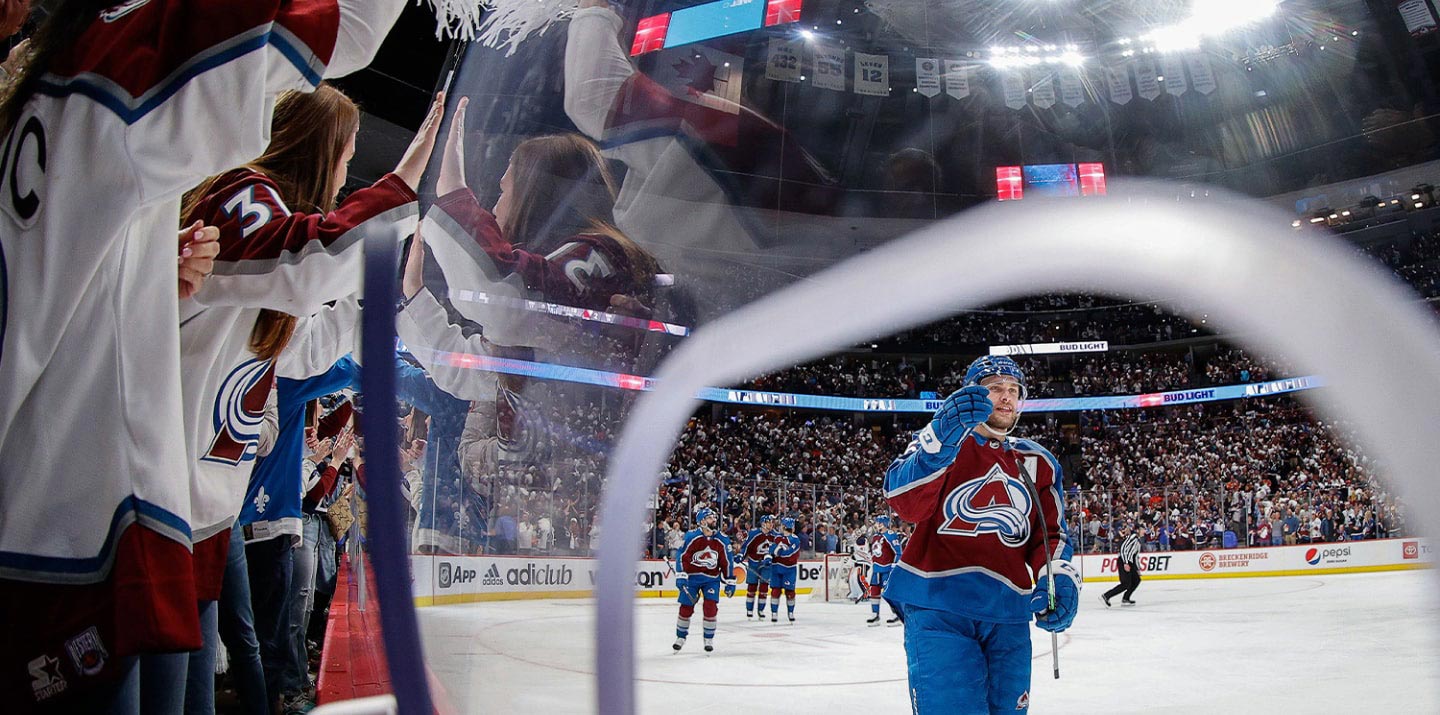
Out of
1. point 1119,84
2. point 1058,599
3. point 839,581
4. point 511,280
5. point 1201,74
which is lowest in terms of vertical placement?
point 839,581

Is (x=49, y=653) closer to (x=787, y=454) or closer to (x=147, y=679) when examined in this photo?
(x=147, y=679)

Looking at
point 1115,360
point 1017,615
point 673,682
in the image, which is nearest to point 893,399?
point 1115,360

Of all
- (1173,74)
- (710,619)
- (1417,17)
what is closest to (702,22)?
(710,619)

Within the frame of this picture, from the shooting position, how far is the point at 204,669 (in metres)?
1.39

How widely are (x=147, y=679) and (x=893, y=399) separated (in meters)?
25.1

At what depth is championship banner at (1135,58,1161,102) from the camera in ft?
24.4

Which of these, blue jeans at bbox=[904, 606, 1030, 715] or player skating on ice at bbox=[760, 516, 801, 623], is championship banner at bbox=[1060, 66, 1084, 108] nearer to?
blue jeans at bbox=[904, 606, 1030, 715]

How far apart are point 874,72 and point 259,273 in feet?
14.5

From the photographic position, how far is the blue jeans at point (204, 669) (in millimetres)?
1367

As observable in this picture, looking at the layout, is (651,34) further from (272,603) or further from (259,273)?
(272,603)

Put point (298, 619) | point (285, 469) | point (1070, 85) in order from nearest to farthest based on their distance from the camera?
point (285, 469) < point (298, 619) < point (1070, 85)

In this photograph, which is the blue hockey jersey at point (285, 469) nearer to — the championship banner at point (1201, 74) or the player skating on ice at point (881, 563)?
the player skating on ice at point (881, 563)

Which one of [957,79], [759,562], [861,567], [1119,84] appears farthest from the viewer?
[861,567]

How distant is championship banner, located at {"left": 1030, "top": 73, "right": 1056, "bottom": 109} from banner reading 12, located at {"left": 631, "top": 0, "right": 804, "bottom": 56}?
340cm
